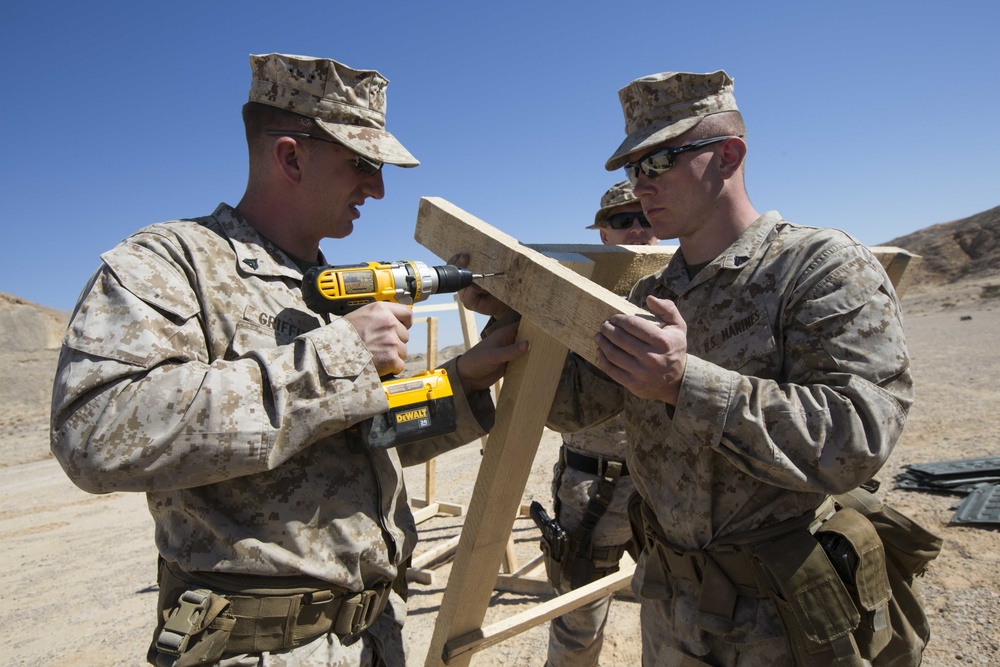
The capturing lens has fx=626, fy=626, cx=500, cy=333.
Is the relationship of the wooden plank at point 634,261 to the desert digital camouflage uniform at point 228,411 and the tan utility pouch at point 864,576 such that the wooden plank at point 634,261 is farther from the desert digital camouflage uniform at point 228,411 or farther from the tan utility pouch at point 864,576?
the tan utility pouch at point 864,576

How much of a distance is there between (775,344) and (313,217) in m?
→ 1.65

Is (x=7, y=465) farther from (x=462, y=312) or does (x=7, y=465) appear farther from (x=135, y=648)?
(x=462, y=312)

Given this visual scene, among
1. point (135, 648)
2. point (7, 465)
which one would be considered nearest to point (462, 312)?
point (135, 648)

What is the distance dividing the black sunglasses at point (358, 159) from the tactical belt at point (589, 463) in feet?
7.61

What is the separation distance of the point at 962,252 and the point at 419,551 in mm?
49851

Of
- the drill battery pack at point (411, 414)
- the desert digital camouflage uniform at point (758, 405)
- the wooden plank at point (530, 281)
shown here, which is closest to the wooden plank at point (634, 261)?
the desert digital camouflage uniform at point (758, 405)

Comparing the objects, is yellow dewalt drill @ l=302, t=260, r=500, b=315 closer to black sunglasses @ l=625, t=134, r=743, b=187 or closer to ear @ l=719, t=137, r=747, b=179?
black sunglasses @ l=625, t=134, r=743, b=187

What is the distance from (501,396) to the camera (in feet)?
6.95

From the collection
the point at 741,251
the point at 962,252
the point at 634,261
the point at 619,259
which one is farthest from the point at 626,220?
the point at 962,252

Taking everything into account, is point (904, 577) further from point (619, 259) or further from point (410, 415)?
point (410, 415)

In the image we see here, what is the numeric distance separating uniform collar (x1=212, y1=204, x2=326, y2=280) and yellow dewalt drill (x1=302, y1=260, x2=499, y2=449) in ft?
0.81

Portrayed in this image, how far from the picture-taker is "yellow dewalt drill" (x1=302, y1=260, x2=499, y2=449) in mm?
1898

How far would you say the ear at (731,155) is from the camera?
2.39 metres

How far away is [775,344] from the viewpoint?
2010 mm
